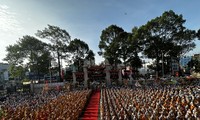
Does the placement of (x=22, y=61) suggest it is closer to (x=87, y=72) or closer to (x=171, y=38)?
(x=87, y=72)

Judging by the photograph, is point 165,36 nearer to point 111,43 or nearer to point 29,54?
point 111,43

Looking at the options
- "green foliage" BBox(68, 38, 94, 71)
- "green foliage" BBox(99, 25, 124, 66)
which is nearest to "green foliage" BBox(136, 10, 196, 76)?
"green foliage" BBox(99, 25, 124, 66)

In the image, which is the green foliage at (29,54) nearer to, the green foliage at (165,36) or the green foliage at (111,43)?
the green foliage at (111,43)

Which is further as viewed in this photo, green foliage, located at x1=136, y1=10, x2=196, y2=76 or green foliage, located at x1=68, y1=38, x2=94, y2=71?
green foliage, located at x1=68, y1=38, x2=94, y2=71

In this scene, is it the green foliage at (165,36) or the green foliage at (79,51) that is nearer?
the green foliage at (165,36)

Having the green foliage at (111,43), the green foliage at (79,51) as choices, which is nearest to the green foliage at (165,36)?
the green foliage at (111,43)

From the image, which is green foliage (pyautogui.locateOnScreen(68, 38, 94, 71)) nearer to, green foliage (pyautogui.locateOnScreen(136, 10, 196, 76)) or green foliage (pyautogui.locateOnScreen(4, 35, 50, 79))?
green foliage (pyautogui.locateOnScreen(4, 35, 50, 79))

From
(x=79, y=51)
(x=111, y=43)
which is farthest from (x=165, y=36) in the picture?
(x=79, y=51)

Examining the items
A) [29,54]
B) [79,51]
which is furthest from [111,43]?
[29,54]

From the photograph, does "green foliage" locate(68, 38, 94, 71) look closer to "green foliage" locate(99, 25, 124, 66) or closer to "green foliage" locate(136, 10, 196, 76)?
"green foliage" locate(99, 25, 124, 66)

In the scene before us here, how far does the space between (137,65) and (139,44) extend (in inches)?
206

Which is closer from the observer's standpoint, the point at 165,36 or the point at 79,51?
the point at 165,36

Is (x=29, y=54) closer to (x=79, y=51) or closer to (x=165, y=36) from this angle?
(x=79, y=51)

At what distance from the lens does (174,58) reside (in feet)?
147
